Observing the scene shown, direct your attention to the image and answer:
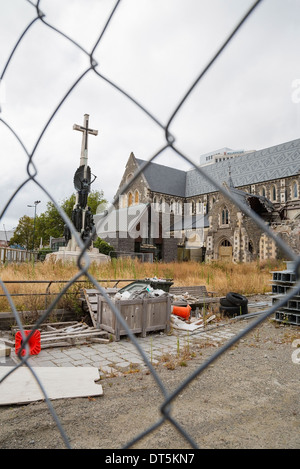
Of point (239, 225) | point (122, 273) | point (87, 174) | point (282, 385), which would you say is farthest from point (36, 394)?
point (239, 225)

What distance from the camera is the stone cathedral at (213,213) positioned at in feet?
78.9

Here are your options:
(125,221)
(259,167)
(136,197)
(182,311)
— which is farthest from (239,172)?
(182,311)

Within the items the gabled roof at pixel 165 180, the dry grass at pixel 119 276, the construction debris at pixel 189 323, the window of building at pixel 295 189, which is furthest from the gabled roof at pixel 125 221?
the construction debris at pixel 189 323

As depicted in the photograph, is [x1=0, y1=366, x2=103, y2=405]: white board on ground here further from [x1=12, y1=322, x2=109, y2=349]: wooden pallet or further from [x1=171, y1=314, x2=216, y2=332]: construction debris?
[x1=171, y1=314, x2=216, y2=332]: construction debris

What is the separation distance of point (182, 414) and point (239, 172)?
3333 centimetres

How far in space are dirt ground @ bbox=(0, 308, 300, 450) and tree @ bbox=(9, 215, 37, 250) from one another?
39592 mm

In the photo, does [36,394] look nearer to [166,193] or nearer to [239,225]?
[239,225]

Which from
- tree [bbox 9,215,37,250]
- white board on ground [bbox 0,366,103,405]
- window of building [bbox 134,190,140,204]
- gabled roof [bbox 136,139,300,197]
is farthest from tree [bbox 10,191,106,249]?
white board on ground [bbox 0,366,103,405]

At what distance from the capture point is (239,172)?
112 ft

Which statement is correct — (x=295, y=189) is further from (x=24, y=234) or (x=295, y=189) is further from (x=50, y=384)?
(x=24, y=234)

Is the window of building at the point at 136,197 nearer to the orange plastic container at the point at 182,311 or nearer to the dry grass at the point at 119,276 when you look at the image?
the dry grass at the point at 119,276

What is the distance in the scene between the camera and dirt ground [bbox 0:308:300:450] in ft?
8.25

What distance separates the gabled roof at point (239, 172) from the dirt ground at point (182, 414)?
23580 millimetres
